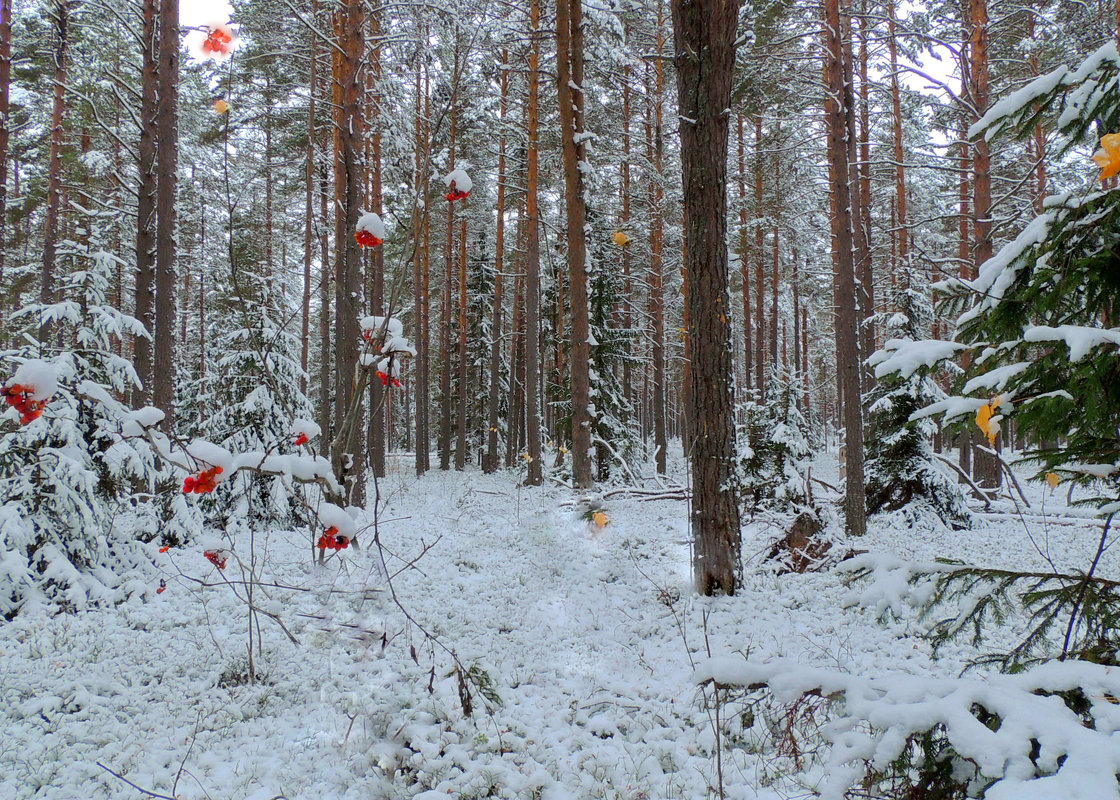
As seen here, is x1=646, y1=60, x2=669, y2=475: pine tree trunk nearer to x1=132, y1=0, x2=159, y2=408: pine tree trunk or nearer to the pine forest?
the pine forest

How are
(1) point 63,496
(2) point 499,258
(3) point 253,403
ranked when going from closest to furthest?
(1) point 63,496 → (3) point 253,403 → (2) point 499,258

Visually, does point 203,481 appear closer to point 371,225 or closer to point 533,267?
point 371,225

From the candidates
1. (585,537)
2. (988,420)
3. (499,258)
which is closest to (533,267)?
(499,258)

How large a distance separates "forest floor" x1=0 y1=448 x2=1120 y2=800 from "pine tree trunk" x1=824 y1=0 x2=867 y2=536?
2.14 meters

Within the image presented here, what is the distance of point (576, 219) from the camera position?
9555mm

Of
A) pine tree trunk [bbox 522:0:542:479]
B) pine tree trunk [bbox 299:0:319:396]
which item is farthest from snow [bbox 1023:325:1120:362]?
pine tree trunk [bbox 299:0:319:396]

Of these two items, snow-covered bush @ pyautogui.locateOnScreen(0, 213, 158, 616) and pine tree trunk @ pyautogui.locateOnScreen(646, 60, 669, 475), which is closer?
snow-covered bush @ pyautogui.locateOnScreen(0, 213, 158, 616)

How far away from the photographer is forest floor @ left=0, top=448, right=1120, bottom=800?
2.85 meters

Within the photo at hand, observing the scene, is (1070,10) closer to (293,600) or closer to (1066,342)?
(1066,342)

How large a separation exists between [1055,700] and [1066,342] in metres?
1.07

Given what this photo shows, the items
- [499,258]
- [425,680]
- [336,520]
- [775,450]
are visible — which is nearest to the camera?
[336,520]

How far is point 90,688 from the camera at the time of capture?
12.1 ft

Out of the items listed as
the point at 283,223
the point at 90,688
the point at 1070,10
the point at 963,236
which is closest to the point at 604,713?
the point at 90,688

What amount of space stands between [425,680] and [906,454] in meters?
9.18
